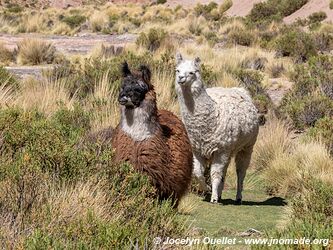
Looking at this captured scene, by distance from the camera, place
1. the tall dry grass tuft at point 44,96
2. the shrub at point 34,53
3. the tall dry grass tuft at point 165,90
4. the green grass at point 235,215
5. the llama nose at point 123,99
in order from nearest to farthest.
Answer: the llama nose at point 123,99 < the green grass at point 235,215 < the tall dry grass tuft at point 44,96 < the tall dry grass tuft at point 165,90 < the shrub at point 34,53

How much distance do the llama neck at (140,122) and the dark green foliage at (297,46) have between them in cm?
1724

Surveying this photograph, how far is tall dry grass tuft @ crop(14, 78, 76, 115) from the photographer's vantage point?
11180 millimetres

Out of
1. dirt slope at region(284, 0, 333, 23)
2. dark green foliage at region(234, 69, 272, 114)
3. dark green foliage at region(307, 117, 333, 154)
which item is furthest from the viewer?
dirt slope at region(284, 0, 333, 23)

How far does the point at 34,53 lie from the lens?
20.4 metres

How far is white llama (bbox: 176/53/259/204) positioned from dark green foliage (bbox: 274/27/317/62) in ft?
46.7

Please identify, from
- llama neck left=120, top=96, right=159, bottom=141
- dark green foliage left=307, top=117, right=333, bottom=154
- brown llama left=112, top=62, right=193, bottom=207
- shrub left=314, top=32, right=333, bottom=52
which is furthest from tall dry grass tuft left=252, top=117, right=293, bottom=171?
shrub left=314, top=32, right=333, bottom=52

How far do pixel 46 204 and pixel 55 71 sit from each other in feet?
34.4

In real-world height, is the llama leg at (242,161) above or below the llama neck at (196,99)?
below

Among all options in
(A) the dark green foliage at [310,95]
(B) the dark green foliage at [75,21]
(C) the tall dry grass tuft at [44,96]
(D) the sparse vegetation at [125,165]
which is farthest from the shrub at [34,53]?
(B) the dark green foliage at [75,21]

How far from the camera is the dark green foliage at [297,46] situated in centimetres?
2322

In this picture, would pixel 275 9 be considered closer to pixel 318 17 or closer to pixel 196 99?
pixel 318 17

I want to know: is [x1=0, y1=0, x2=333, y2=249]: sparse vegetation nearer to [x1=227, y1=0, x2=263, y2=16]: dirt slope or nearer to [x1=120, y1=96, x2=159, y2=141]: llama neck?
[x1=120, y1=96, x2=159, y2=141]: llama neck

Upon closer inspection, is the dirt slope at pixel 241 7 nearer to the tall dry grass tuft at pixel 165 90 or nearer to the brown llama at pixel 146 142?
the tall dry grass tuft at pixel 165 90

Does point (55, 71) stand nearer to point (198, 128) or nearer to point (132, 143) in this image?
point (198, 128)
